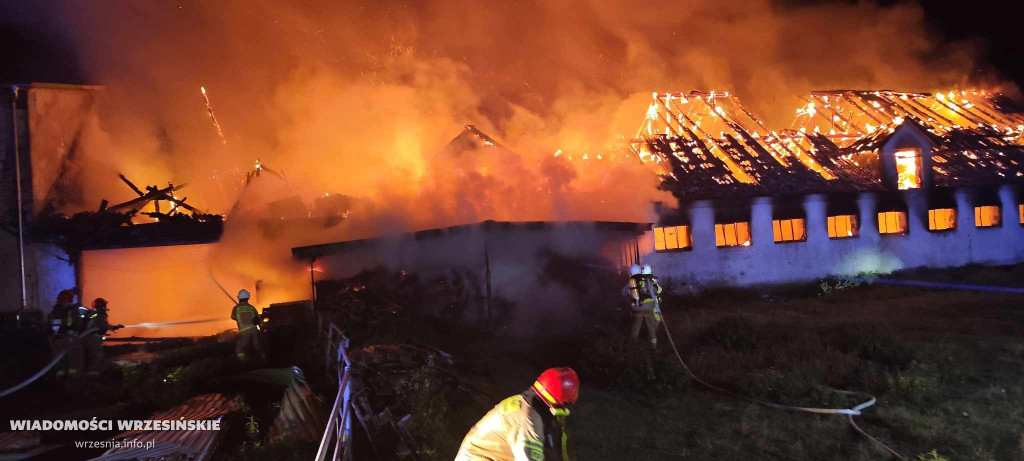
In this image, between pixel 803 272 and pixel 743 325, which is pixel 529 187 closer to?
pixel 743 325

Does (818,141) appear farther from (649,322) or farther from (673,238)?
(649,322)

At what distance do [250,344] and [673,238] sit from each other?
12305mm

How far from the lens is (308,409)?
6.68 m

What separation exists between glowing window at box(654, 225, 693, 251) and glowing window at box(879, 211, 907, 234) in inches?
283

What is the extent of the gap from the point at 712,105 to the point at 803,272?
321 inches

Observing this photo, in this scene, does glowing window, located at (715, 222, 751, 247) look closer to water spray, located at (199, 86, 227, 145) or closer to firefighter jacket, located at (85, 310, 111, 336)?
firefighter jacket, located at (85, 310, 111, 336)

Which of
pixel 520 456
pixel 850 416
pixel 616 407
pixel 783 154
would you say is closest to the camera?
pixel 520 456

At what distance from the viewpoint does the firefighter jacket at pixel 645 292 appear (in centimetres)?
1045

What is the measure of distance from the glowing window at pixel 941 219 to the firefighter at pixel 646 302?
1439 cm

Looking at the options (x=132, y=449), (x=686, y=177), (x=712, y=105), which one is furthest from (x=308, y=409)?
(x=712, y=105)

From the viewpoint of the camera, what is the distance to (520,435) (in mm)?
3275

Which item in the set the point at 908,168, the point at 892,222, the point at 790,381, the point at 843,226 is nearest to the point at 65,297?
the point at 790,381

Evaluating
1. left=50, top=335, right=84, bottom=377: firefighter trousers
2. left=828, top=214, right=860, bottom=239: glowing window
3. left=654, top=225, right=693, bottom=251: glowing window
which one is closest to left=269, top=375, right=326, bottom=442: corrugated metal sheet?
left=50, top=335, right=84, bottom=377: firefighter trousers

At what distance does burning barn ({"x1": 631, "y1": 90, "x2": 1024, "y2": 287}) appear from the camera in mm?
17156
